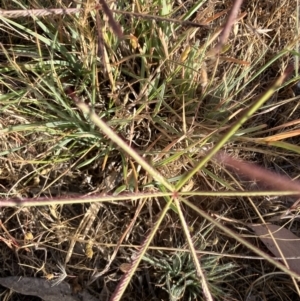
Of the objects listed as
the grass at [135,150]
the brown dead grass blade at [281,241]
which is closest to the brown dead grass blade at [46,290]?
the grass at [135,150]

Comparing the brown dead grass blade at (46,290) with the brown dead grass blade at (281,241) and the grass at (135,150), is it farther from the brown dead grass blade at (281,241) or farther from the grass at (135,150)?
the brown dead grass blade at (281,241)

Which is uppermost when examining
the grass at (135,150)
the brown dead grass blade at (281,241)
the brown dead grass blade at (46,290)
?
the grass at (135,150)

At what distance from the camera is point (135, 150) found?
3.63 ft

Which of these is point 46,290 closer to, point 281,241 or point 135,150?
point 135,150

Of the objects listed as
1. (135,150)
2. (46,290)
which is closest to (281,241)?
(135,150)

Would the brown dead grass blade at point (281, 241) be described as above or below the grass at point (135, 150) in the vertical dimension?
below

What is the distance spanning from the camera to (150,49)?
1.11 m

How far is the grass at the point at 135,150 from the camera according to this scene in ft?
3.65

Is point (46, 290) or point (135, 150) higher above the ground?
point (135, 150)

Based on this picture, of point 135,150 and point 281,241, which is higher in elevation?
point 135,150

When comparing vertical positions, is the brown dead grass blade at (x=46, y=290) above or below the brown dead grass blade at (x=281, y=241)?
above

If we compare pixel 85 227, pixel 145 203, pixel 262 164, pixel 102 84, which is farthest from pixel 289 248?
pixel 102 84

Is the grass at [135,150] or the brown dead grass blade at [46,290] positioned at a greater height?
the grass at [135,150]

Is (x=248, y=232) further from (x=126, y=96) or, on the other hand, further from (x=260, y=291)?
(x=126, y=96)
